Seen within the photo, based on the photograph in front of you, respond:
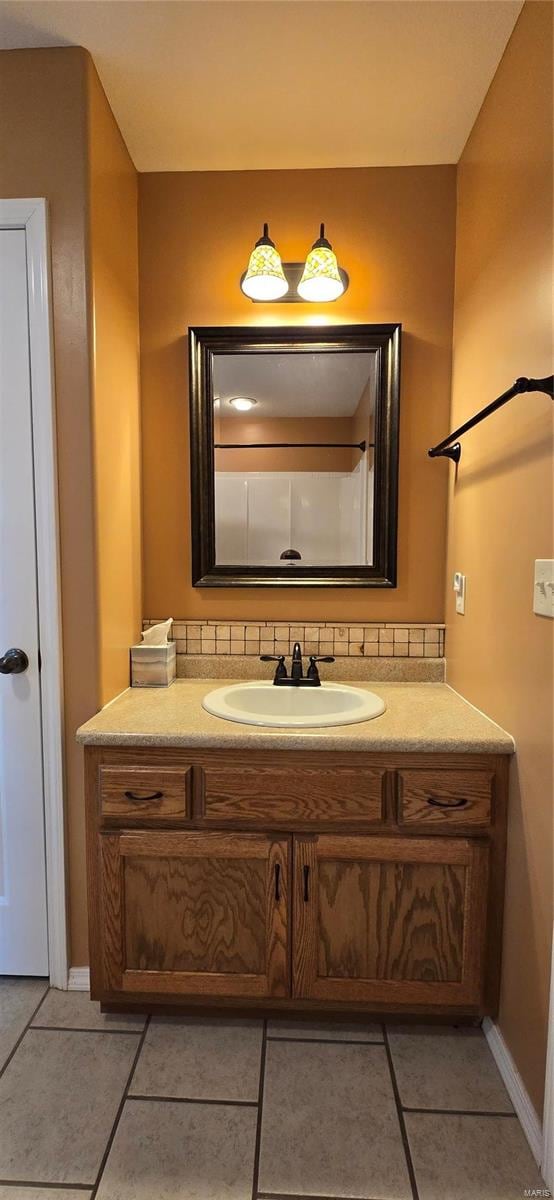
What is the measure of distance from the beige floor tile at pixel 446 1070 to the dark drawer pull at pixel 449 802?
2.09 feet

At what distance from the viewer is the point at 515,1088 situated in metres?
1.25

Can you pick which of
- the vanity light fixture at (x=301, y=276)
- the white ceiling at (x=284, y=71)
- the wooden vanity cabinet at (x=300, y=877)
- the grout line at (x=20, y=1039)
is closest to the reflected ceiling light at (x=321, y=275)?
the vanity light fixture at (x=301, y=276)

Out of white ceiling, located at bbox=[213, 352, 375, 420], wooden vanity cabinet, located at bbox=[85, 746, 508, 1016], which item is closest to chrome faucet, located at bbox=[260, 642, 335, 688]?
wooden vanity cabinet, located at bbox=[85, 746, 508, 1016]

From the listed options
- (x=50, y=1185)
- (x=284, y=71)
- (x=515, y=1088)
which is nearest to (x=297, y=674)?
(x=515, y=1088)

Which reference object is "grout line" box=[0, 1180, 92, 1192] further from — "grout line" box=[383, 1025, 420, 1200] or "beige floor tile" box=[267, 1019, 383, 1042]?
"grout line" box=[383, 1025, 420, 1200]

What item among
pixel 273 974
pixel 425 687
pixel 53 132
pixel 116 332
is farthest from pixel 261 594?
pixel 53 132

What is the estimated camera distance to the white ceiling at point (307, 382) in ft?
5.82

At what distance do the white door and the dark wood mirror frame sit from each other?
0.53 meters

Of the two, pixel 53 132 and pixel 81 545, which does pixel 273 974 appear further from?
pixel 53 132

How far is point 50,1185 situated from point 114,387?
6.15 ft

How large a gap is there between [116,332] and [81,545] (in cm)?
66

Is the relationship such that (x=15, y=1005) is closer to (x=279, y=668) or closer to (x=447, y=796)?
(x=279, y=668)

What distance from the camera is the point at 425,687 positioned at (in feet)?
5.82

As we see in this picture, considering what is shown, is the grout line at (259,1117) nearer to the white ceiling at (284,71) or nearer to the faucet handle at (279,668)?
the faucet handle at (279,668)
